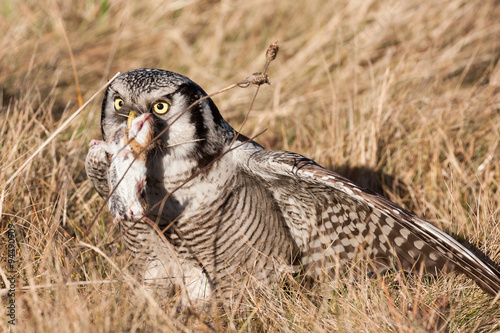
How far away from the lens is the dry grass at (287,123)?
246cm

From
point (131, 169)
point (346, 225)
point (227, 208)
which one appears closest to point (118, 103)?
point (131, 169)

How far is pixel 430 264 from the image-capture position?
286 cm

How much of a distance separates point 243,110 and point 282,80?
0.67 meters

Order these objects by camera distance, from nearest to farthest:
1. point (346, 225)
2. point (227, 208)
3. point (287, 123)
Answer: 1. point (227, 208)
2. point (346, 225)
3. point (287, 123)

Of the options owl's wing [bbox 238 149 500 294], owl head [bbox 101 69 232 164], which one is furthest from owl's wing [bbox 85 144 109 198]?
owl's wing [bbox 238 149 500 294]

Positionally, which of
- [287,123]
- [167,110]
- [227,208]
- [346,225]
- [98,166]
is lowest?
[346,225]

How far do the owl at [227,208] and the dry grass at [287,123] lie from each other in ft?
0.71

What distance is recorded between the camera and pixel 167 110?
2746 mm

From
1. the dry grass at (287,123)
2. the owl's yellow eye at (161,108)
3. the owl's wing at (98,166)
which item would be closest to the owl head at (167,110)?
the owl's yellow eye at (161,108)

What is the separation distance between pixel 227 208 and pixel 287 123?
93.5 inches

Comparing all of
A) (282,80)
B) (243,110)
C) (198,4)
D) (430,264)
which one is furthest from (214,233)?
(198,4)

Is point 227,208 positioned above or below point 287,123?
above

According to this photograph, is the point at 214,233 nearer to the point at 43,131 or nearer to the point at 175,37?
the point at 43,131

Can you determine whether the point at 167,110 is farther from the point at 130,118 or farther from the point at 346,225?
the point at 346,225
